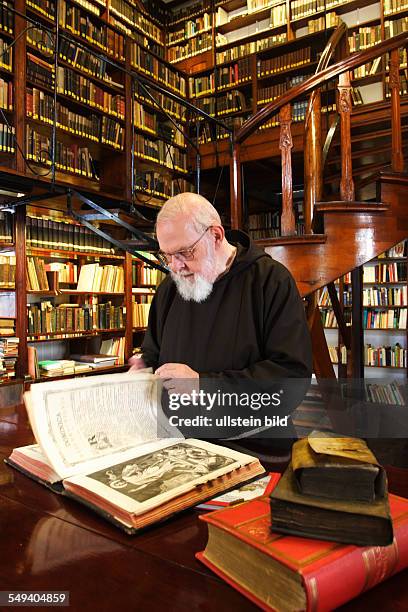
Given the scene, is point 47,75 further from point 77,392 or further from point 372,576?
point 372,576

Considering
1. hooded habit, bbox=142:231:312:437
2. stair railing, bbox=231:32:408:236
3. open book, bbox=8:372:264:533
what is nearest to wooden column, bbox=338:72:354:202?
stair railing, bbox=231:32:408:236

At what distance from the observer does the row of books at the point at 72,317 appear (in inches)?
165

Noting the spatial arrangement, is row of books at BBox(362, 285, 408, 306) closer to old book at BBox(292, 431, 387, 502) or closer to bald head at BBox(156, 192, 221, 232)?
bald head at BBox(156, 192, 221, 232)

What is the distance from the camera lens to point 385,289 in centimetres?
584

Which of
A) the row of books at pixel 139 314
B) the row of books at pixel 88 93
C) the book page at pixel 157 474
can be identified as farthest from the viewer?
the row of books at pixel 139 314

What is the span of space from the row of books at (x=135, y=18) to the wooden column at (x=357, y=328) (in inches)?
160

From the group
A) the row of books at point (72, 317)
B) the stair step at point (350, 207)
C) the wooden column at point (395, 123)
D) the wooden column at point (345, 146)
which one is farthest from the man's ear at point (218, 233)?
the row of books at point (72, 317)

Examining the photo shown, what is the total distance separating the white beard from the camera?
1.52 metres

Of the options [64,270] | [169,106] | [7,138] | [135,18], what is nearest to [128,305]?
[64,270]

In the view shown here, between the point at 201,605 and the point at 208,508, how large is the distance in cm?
23

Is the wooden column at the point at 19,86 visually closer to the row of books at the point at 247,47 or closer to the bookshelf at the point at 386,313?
the row of books at the point at 247,47

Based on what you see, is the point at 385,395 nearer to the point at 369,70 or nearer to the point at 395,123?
the point at 395,123

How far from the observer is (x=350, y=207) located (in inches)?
98.3

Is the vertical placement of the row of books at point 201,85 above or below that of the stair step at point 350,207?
above
